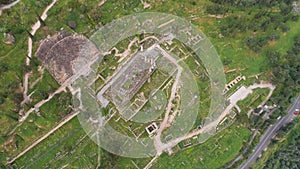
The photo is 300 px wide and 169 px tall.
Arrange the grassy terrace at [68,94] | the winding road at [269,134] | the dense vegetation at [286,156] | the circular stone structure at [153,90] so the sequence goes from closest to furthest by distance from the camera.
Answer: the grassy terrace at [68,94] → the circular stone structure at [153,90] → the winding road at [269,134] → the dense vegetation at [286,156]

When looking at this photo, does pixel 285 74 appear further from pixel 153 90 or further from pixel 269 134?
pixel 153 90

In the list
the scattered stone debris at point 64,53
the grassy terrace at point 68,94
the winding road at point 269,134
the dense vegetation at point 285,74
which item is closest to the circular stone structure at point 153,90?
the scattered stone debris at point 64,53

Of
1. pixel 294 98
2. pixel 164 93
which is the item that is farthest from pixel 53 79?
pixel 294 98

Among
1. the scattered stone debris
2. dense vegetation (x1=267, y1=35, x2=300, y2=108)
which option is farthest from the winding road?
the scattered stone debris

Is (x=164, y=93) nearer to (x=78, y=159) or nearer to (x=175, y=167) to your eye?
(x=175, y=167)

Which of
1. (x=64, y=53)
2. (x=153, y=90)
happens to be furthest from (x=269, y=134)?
(x=64, y=53)

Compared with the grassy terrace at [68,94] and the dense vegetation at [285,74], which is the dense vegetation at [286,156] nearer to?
the dense vegetation at [285,74]

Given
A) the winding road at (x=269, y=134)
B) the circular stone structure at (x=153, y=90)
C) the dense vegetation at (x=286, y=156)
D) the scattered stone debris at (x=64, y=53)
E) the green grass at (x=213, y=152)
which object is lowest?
the dense vegetation at (x=286, y=156)

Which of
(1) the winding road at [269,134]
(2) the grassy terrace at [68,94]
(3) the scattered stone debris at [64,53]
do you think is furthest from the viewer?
(1) the winding road at [269,134]
